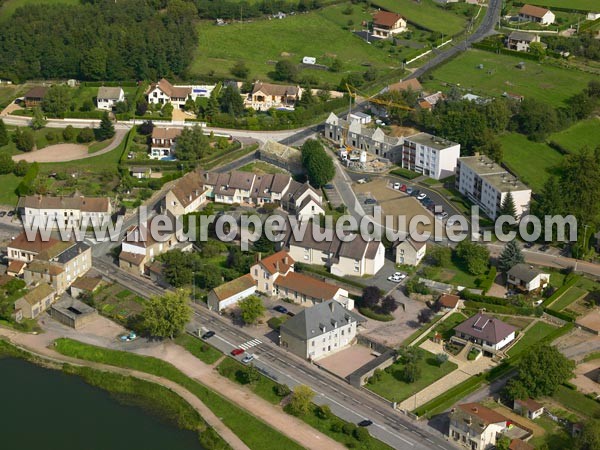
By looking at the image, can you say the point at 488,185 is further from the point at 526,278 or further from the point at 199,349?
the point at 199,349

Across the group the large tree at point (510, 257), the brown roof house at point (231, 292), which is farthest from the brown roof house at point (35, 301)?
the large tree at point (510, 257)

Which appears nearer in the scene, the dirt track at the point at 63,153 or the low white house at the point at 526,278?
the low white house at the point at 526,278

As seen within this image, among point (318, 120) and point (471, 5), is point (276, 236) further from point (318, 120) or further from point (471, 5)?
point (471, 5)

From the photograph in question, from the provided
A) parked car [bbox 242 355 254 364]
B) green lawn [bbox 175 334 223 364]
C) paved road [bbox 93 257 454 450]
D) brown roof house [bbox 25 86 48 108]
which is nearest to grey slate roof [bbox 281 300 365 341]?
paved road [bbox 93 257 454 450]

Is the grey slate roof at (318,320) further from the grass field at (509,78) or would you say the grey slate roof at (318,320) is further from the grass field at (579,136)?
the grass field at (509,78)

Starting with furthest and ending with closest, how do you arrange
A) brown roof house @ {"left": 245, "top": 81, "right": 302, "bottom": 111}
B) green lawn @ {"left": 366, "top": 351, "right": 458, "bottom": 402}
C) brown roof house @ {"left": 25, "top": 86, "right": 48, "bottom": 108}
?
brown roof house @ {"left": 245, "top": 81, "right": 302, "bottom": 111} → brown roof house @ {"left": 25, "top": 86, "right": 48, "bottom": 108} → green lawn @ {"left": 366, "top": 351, "right": 458, "bottom": 402}

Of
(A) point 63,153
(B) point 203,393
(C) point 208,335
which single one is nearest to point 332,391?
(B) point 203,393

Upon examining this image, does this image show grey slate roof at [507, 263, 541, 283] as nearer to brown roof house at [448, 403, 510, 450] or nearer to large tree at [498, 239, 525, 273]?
large tree at [498, 239, 525, 273]
